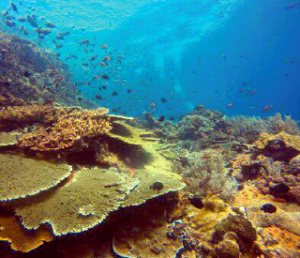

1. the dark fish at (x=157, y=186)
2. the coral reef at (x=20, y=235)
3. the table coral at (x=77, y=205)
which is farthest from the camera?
the dark fish at (x=157, y=186)

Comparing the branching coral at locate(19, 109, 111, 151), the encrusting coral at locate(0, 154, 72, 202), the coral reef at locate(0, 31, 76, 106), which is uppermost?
the branching coral at locate(19, 109, 111, 151)

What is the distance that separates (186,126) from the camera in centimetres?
1321

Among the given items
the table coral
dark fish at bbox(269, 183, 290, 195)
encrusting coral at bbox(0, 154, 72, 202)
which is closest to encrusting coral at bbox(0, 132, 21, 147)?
encrusting coral at bbox(0, 154, 72, 202)

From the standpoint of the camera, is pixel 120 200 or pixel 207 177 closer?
pixel 120 200

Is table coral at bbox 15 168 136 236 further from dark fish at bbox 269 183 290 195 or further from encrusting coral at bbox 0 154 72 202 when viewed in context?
dark fish at bbox 269 183 290 195

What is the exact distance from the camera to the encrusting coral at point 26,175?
307cm

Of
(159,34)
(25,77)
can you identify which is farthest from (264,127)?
(159,34)

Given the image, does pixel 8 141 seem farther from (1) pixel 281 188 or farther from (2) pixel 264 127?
(2) pixel 264 127

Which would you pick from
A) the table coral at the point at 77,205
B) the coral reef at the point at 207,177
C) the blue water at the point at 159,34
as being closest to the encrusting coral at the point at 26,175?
the table coral at the point at 77,205

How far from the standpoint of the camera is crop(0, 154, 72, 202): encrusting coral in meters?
Result: 3.07

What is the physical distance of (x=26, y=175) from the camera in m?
3.47

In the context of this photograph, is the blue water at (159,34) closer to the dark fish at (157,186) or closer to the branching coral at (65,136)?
the branching coral at (65,136)

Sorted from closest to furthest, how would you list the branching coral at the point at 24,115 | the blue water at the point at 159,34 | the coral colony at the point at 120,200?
the coral colony at the point at 120,200 < the branching coral at the point at 24,115 < the blue water at the point at 159,34

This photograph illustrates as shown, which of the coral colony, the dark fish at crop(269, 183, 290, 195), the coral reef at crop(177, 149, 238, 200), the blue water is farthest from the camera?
the blue water
